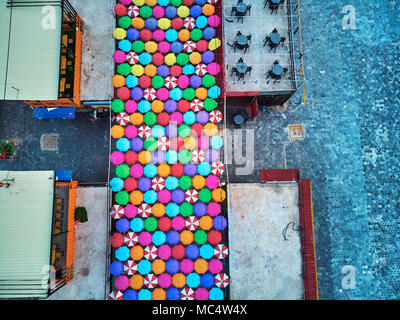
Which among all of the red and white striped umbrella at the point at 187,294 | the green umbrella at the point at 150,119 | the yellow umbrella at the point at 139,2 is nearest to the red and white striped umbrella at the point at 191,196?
the green umbrella at the point at 150,119

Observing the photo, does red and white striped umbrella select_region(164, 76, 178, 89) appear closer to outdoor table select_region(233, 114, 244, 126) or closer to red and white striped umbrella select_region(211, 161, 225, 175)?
outdoor table select_region(233, 114, 244, 126)

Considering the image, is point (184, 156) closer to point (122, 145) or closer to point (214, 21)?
point (122, 145)

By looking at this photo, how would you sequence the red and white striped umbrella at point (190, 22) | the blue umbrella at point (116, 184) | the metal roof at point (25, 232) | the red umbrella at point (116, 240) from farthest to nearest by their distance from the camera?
the red and white striped umbrella at point (190, 22), the blue umbrella at point (116, 184), the red umbrella at point (116, 240), the metal roof at point (25, 232)

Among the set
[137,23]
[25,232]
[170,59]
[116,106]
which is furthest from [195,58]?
[25,232]

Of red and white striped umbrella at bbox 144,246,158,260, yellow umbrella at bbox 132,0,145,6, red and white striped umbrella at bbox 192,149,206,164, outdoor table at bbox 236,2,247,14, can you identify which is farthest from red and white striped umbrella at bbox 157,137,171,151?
yellow umbrella at bbox 132,0,145,6

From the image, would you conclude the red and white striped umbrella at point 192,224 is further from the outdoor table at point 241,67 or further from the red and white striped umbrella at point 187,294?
the outdoor table at point 241,67
